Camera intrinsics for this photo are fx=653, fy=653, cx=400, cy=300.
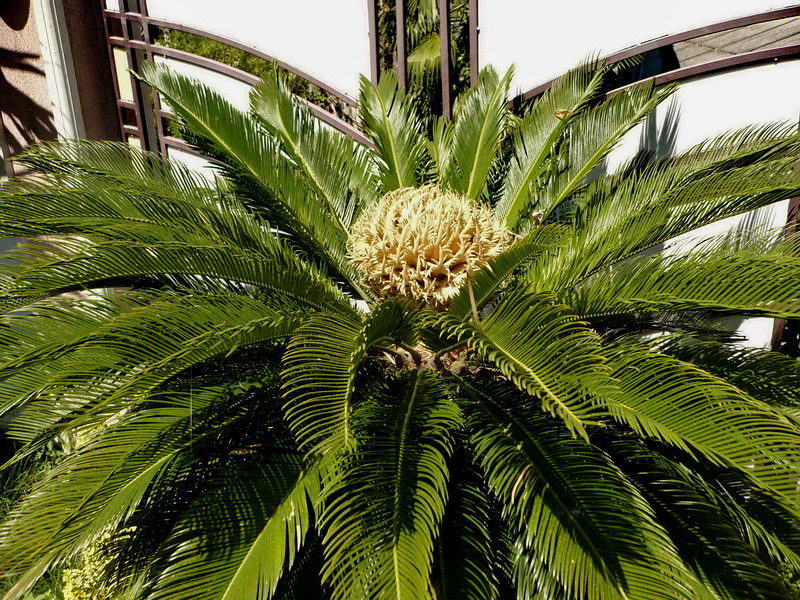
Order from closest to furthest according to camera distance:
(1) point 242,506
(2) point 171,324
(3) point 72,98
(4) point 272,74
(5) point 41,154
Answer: (1) point 242,506
(2) point 171,324
(5) point 41,154
(4) point 272,74
(3) point 72,98

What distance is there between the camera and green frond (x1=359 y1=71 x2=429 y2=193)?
12.1ft

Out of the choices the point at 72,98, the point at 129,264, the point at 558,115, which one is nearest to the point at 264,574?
the point at 129,264

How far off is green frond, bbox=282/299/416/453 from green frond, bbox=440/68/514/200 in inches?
53.1

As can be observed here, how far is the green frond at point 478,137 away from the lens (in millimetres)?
3555

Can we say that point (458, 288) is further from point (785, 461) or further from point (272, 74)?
point (272, 74)

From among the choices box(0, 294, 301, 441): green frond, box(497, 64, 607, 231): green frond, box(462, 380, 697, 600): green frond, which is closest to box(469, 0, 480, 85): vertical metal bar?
box(497, 64, 607, 231): green frond

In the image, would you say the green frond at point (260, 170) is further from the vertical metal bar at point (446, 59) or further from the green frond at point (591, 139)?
the vertical metal bar at point (446, 59)

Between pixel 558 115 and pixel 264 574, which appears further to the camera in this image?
pixel 558 115

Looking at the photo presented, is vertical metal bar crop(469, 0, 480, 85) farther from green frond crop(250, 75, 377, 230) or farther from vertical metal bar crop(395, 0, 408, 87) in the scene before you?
green frond crop(250, 75, 377, 230)

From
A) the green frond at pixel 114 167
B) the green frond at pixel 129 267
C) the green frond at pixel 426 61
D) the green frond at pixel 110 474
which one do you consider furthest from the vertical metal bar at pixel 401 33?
the green frond at pixel 110 474

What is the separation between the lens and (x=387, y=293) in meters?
2.92

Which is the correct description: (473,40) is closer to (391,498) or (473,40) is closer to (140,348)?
(140,348)

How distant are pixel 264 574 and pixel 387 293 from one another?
1345mm

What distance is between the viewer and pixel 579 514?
1938 mm
